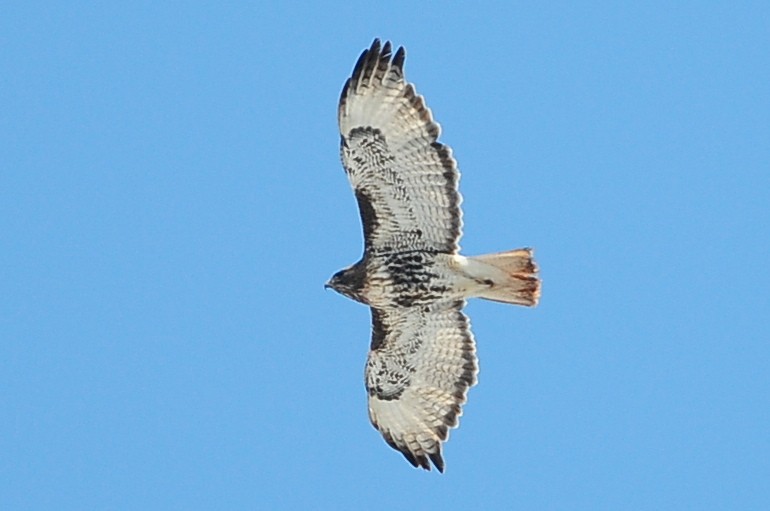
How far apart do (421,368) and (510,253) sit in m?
1.49

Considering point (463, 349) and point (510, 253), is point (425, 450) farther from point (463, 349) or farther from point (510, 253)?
point (510, 253)

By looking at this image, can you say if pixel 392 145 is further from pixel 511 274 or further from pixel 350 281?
pixel 511 274

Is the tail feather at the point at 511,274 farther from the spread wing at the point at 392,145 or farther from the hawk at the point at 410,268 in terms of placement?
the spread wing at the point at 392,145

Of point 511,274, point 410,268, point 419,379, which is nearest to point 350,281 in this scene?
point 410,268

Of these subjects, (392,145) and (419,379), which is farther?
(419,379)

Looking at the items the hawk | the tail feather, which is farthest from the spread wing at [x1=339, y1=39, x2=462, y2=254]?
the tail feather

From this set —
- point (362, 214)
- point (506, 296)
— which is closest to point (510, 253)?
point (506, 296)

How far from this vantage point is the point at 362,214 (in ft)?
45.6

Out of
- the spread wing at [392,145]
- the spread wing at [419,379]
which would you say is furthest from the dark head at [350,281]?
the spread wing at [392,145]

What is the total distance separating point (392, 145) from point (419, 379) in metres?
2.21

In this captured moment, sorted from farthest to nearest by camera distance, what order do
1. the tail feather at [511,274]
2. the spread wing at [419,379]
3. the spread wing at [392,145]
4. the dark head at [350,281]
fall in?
the spread wing at [419,379] → the dark head at [350,281] → the tail feather at [511,274] → the spread wing at [392,145]

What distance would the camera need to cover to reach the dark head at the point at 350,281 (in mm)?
13992

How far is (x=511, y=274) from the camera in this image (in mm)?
13758

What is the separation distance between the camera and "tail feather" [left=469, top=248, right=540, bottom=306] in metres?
13.7
